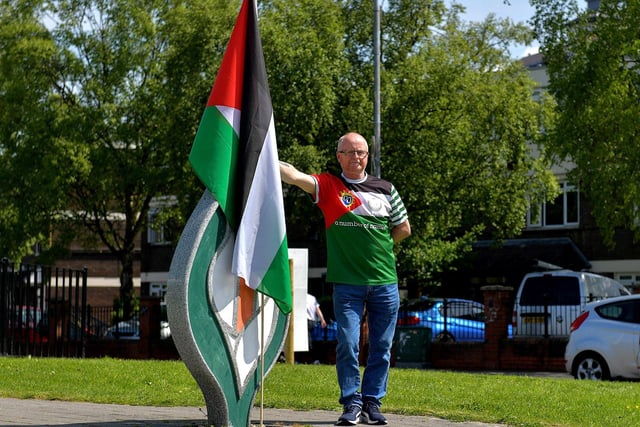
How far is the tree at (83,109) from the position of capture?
3641 cm

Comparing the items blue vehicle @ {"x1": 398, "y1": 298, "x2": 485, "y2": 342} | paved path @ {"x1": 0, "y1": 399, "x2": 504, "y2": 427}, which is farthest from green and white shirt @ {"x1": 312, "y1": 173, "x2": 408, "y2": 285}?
blue vehicle @ {"x1": 398, "y1": 298, "x2": 485, "y2": 342}

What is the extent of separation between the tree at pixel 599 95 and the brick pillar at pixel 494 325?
3.04 metres

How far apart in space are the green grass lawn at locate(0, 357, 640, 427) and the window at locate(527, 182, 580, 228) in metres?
28.0

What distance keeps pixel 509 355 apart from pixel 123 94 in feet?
56.7

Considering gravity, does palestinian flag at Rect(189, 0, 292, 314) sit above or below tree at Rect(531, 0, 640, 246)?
below

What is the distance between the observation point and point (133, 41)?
37562mm

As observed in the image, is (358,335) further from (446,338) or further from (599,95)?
(446,338)

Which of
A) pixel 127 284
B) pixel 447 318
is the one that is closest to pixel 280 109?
pixel 447 318

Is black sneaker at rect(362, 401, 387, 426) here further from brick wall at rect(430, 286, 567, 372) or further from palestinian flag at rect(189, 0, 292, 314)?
brick wall at rect(430, 286, 567, 372)

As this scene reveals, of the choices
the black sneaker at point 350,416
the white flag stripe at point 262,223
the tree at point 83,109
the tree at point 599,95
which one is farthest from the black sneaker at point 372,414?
the tree at point 83,109

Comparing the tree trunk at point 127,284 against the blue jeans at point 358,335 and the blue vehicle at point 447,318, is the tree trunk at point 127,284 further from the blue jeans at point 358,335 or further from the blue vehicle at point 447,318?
the blue jeans at point 358,335

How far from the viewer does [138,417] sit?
8727 millimetres

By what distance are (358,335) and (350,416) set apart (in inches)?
24.5

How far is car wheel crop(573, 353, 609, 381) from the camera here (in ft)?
60.5
